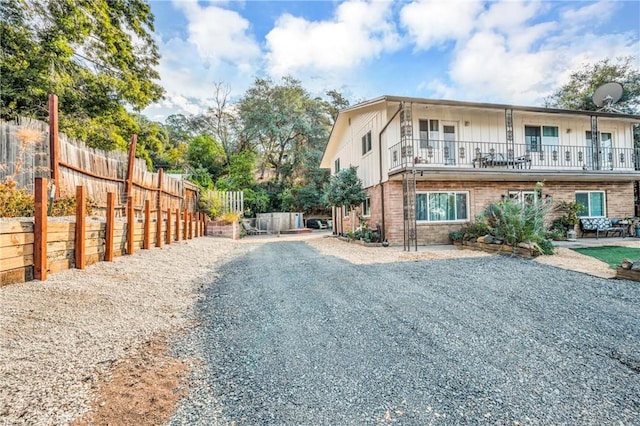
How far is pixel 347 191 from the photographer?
522 inches

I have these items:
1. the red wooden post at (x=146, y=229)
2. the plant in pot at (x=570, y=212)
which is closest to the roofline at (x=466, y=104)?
the plant in pot at (x=570, y=212)

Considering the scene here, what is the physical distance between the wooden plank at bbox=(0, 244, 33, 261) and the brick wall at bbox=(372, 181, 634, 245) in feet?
32.8

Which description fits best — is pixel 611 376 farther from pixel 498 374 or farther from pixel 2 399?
pixel 2 399

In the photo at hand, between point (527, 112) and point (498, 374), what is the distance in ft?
45.7

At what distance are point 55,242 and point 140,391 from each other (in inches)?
117

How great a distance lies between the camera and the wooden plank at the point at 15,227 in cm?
319

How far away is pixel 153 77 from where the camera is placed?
13031 millimetres

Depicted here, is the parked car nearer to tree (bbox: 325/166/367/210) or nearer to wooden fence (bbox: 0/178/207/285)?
tree (bbox: 325/166/367/210)

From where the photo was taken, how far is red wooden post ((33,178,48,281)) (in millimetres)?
3533

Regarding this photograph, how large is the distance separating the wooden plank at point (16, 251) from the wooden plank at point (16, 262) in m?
0.03

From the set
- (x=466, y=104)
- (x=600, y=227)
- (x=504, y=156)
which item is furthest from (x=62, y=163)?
(x=600, y=227)

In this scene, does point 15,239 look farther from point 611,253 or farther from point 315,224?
point 315,224

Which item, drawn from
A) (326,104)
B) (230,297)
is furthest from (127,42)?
(326,104)

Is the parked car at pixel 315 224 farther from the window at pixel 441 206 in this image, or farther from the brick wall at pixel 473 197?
the window at pixel 441 206
